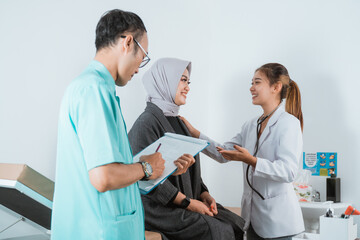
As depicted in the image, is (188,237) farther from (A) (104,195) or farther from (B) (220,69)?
(B) (220,69)

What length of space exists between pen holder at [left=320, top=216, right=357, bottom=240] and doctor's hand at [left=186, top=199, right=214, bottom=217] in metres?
0.59

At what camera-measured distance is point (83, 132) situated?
41.5 inches

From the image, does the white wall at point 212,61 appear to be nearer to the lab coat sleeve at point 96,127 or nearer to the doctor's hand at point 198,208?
the doctor's hand at point 198,208

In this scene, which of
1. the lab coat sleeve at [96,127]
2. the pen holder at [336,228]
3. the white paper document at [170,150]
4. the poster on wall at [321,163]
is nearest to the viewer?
the lab coat sleeve at [96,127]

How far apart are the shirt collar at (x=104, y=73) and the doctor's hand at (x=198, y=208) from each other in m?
0.82

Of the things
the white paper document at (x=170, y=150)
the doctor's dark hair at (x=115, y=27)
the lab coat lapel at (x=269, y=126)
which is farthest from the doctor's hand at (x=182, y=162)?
the lab coat lapel at (x=269, y=126)

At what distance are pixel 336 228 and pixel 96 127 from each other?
142cm

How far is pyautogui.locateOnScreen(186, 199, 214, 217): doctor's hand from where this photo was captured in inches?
69.8

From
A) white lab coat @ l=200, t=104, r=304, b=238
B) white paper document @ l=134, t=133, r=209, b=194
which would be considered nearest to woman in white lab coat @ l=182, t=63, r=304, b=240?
white lab coat @ l=200, t=104, r=304, b=238

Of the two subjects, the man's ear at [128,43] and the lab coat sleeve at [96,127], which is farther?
the man's ear at [128,43]

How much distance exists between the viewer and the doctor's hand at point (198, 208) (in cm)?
177

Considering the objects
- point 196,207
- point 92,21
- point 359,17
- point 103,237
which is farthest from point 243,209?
point 359,17

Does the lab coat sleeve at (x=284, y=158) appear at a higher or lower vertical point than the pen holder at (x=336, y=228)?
higher

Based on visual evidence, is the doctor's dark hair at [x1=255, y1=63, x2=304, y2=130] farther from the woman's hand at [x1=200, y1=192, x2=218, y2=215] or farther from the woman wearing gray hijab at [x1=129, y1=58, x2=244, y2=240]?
the woman's hand at [x1=200, y1=192, x2=218, y2=215]
